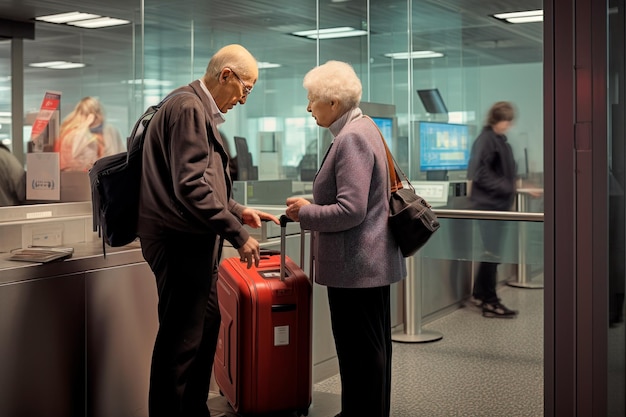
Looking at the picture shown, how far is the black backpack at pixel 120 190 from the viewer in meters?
2.83

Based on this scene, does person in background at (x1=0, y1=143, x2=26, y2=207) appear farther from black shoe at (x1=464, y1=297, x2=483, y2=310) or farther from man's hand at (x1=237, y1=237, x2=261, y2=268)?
black shoe at (x1=464, y1=297, x2=483, y2=310)

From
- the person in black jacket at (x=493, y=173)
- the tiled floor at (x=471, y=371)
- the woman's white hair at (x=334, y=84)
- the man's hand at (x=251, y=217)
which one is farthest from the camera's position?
the person in black jacket at (x=493, y=173)

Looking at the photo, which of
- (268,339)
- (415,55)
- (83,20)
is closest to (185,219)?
(268,339)

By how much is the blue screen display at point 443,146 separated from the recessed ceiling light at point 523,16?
704 mm

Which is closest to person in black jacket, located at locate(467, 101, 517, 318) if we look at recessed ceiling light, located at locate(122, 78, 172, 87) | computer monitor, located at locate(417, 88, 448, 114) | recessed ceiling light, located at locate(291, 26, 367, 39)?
computer monitor, located at locate(417, 88, 448, 114)

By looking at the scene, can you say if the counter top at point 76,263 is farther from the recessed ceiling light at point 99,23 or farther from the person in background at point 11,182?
the recessed ceiling light at point 99,23

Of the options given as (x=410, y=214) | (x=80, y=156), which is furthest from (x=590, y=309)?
(x=80, y=156)

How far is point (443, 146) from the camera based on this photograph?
505 cm

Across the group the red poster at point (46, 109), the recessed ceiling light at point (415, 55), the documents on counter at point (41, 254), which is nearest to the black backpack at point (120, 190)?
the documents on counter at point (41, 254)

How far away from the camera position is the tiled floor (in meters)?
3.65

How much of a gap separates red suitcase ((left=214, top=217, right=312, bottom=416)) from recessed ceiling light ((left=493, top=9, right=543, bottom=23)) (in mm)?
2259

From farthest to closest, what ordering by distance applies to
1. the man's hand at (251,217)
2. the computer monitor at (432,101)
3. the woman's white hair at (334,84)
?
1. the computer monitor at (432,101)
2. the man's hand at (251,217)
3. the woman's white hair at (334,84)

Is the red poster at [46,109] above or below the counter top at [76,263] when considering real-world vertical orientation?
above

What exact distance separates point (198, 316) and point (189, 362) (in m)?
0.18
